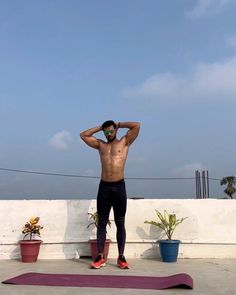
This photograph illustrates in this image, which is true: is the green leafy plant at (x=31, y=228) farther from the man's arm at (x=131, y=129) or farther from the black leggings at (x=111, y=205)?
the man's arm at (x=131, y=129)

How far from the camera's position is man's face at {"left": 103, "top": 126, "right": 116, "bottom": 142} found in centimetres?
501

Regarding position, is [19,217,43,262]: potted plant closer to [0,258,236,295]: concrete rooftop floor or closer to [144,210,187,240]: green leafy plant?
[0,258,236,295]: concrete rooftop floor

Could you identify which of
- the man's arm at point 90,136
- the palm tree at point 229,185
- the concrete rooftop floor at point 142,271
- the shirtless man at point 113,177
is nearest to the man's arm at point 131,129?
the shirtless man at point 113,177

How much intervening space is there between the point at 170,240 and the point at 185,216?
49cm

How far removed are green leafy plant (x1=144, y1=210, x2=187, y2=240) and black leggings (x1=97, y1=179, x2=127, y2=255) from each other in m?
0.72

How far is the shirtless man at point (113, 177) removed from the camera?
4965mm

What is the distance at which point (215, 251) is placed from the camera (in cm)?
557

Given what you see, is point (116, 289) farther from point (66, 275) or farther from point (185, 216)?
point (185, 216)

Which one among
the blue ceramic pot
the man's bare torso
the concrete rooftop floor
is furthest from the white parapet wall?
the man's bare torso

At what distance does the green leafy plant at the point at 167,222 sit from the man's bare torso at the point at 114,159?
950mm

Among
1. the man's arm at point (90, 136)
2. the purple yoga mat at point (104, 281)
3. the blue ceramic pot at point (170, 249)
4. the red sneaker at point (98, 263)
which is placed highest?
the man's arm at point (90, 136)

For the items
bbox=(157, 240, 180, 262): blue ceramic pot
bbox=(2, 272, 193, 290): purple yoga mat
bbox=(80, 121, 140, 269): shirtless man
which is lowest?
bbox=(2, 272, 193, 290): purple yoga mat

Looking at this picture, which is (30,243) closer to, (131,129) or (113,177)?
(113,177)

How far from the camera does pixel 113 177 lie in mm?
4973
